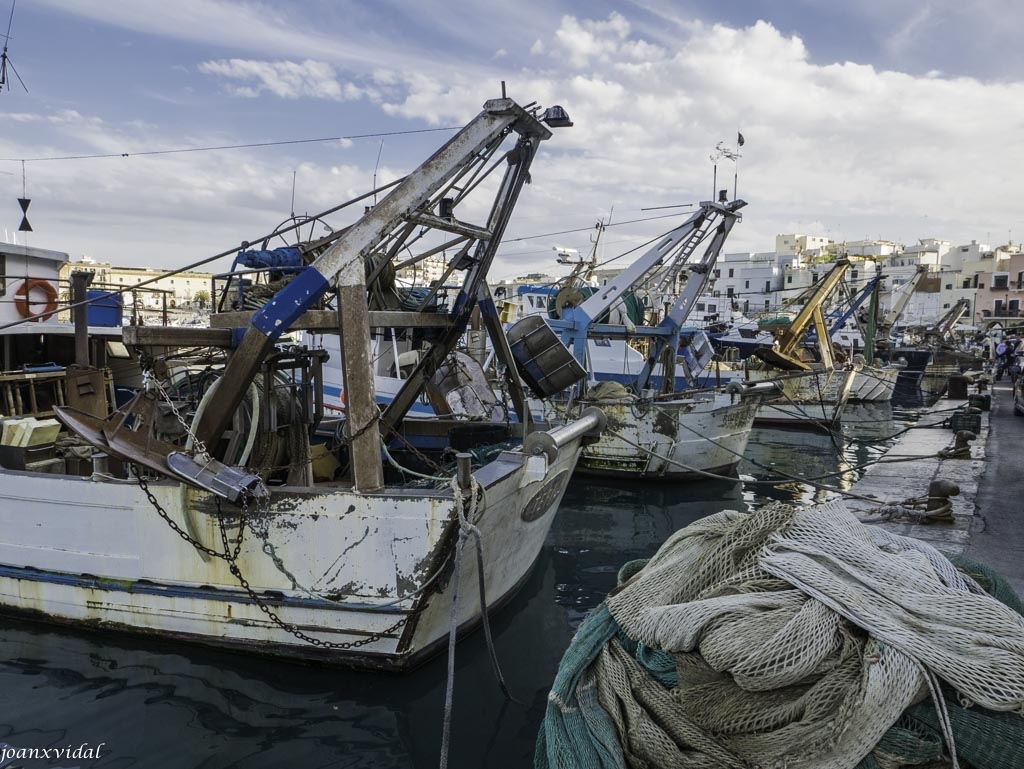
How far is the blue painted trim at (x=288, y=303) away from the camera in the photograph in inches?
199

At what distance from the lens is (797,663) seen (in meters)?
2.31

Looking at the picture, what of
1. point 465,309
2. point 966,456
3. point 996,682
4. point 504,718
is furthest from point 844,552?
point 966,456

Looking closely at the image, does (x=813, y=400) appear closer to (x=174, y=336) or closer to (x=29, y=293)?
(x=174, y=336)

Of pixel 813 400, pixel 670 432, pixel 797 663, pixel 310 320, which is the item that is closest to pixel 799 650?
pixel 797 663

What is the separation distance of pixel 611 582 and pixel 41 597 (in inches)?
238

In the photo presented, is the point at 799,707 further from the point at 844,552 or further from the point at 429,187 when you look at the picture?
the point at 429,187

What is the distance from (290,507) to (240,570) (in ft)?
2.55

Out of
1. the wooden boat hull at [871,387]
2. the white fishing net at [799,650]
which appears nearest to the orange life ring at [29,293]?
the white fishing net at [799,650]

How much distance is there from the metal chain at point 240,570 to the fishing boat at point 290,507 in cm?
2

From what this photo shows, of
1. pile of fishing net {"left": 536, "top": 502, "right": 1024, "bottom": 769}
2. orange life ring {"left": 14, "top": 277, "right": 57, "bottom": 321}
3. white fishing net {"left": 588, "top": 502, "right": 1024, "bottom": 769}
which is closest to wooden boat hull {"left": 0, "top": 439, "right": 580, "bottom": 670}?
pile of fishing net {"left": 536, "top": 502, "right": 1024, "bottom": 769}

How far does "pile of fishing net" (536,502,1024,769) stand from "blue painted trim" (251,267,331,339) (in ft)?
10.8

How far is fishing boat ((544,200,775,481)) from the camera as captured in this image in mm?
12398

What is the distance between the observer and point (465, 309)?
23.4ft

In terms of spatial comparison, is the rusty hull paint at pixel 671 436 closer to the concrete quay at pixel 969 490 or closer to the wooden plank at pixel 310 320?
the concrete quay at pixel 969 490
